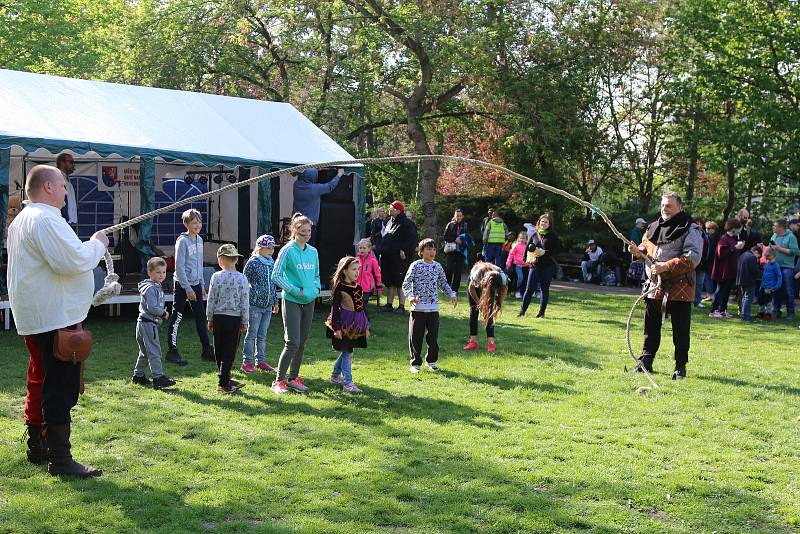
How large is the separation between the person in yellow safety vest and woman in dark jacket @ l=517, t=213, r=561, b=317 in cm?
261

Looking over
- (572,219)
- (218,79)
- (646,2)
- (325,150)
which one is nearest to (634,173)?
(572,219)

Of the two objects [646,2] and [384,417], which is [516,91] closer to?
[646,2]

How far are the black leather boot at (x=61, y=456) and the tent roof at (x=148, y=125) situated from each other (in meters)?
6.34

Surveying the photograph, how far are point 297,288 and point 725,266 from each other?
9637mm

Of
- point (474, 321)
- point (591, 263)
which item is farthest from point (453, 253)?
point (591, 263)

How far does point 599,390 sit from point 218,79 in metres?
18.5

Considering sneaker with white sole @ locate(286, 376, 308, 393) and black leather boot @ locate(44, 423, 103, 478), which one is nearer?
black leather boot @ locate(44, 423, 103, 478)

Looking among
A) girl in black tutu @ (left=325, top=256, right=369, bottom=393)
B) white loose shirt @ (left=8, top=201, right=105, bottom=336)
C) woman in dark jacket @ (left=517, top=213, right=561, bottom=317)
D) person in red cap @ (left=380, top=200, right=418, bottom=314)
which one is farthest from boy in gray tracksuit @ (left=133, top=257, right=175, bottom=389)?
woman in dark jacket @ (left=517, top=213, right=561, bottom=317)

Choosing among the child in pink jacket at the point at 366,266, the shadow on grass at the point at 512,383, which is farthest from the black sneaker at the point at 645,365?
the child in pink jacket at the point at 366,266

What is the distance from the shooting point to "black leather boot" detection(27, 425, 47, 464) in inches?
219

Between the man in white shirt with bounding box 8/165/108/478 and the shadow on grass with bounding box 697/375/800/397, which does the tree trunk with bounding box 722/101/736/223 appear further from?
the man in white shirt with bounding box 8/165/108/478

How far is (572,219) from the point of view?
25234 millimetres

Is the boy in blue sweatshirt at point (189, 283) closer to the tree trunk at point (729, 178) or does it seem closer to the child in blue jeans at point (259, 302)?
the child in blue jeans at point (259, 302)

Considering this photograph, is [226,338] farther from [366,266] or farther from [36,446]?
[366,266]
